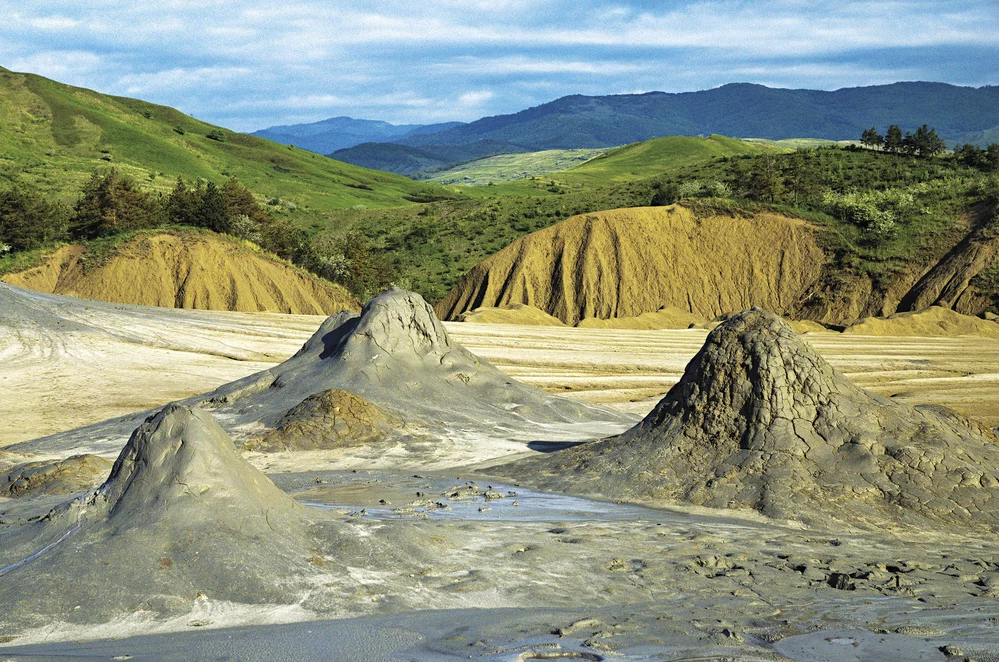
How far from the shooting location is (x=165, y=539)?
1026 centimetres

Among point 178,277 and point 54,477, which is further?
point 178,277

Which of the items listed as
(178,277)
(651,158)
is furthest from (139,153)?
(178,277)

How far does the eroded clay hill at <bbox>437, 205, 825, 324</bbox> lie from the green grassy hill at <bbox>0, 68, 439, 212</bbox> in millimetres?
38502

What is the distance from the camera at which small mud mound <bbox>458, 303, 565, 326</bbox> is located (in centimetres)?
4516

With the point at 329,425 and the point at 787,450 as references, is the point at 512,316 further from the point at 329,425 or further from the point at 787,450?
the point at 787,450

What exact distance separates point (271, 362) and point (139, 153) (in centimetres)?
8150

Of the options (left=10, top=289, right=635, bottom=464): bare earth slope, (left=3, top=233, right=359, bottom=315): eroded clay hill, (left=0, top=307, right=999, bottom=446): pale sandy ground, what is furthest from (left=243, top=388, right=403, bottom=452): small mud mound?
(left=3, top=233, right=359, bottom=315): eroded clay hill

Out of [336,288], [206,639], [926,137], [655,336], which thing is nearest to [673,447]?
[206,639]

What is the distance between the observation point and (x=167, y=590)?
380 inches

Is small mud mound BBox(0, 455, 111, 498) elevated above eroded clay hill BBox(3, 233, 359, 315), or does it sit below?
below

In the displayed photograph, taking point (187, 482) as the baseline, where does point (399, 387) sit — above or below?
below

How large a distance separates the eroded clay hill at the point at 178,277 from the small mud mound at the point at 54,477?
2506cm

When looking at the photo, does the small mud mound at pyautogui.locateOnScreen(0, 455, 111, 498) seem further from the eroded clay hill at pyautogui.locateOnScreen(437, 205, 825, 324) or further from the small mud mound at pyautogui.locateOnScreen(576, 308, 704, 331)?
the eroded clay hill at pyautogui.locateOnScreen(437, 205, 825, 324)

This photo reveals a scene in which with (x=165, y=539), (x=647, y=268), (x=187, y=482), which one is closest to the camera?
(x=165, y=539)
